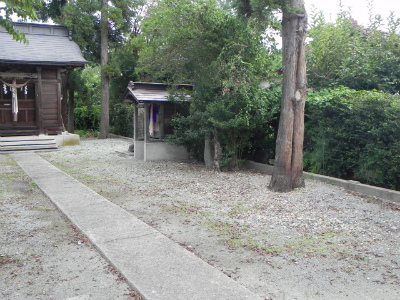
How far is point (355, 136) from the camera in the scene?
9.34 m

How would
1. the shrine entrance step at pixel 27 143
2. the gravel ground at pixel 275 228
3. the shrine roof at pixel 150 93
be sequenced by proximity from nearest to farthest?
the gravel ground at pixel 275 228 → the shrine roof at pixel 150 93 → the shrine entrance step at pixel 27 143

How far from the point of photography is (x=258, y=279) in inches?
172

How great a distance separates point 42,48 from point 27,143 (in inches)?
207

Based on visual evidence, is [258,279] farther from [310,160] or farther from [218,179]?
[310,160]

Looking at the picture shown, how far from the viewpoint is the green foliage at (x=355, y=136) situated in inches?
333

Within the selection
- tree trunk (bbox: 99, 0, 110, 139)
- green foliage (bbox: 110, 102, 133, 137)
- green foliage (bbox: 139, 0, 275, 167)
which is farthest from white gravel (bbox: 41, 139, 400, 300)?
green foliage (bbox: 110, 102, 133, 137)

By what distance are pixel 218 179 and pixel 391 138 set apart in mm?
4421

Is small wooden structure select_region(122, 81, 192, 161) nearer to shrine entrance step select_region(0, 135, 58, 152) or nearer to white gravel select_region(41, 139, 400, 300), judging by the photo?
white gravel select_region(41, 139, 400, 300)

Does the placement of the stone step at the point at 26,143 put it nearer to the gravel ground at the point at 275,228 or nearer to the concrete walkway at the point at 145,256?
the gravel ground at the point at 275,228

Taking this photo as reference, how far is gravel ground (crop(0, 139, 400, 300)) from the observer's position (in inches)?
171

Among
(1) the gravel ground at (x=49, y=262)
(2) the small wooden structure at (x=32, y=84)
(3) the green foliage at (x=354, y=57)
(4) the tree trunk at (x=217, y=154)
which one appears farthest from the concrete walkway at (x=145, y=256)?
(2) the small wooden structure at (x=32, y=84)

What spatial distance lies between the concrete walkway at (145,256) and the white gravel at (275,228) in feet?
0.96

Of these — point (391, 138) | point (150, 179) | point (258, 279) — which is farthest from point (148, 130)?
point (258, 279)

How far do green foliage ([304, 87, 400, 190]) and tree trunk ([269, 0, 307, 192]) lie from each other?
150 cm
